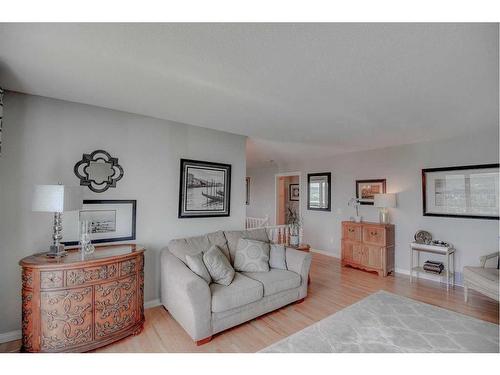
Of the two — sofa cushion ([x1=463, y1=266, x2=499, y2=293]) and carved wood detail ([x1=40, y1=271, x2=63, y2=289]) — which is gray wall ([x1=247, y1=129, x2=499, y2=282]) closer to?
sofa cushion ([x1=463, y1=266, x2=499, y2=293])

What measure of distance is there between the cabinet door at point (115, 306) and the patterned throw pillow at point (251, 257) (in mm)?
1177

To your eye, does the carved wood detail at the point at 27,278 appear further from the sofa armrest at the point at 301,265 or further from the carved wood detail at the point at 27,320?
Answer: the sofa armrest at the point at 301,265

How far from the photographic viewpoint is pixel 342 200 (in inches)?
205

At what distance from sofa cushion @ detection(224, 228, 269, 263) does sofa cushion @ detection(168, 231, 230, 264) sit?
0.18 feet

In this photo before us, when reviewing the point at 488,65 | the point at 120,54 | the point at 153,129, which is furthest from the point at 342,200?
the point at 120,54

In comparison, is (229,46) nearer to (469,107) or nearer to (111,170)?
(111,170)

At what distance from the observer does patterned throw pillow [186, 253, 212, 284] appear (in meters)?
2.38

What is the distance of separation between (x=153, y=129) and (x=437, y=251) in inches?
179

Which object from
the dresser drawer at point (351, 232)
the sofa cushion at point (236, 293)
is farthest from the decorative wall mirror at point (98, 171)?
the dresser drawer at point (351, 232)

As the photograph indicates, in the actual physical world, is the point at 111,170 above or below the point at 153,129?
below

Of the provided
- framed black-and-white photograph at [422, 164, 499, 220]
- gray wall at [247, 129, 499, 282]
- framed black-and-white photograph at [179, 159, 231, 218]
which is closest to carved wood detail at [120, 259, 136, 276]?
framed black-and-white photograph at [179, 159, 231, 218]

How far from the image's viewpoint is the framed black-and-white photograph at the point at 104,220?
96.3 inches

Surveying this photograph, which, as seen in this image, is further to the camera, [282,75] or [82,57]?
[282,75]
